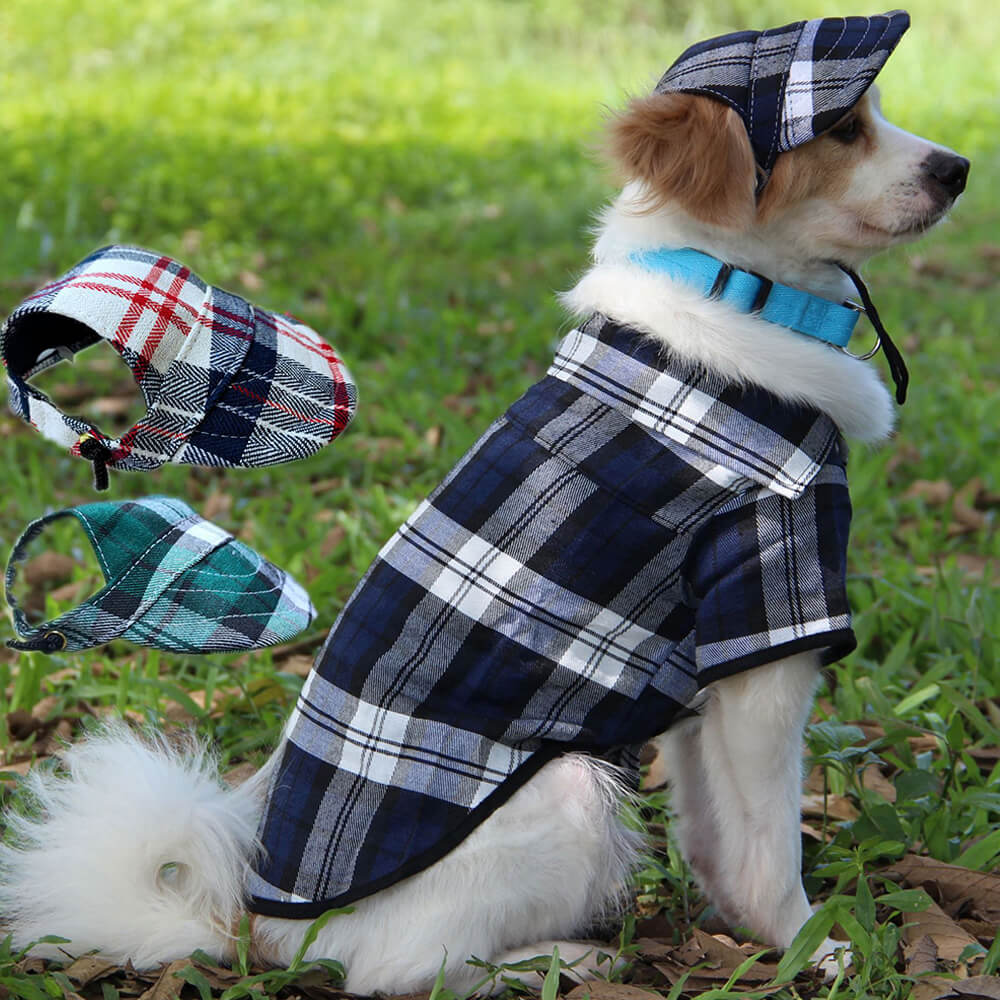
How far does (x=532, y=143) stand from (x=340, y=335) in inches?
170

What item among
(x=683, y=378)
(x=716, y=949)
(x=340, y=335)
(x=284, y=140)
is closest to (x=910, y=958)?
(x=716, y=949)

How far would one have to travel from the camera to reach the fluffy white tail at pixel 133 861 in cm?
206

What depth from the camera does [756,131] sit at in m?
2.08

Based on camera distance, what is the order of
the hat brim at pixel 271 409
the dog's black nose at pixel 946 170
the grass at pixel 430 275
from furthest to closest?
the grass at pixel 430 275 < the dog's black nose at pixel 946 170 < the hat brim at pixel 271 409

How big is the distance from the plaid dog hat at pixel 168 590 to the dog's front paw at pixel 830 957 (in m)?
1.11

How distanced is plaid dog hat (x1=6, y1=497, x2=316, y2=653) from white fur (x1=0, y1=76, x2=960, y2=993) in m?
0.24

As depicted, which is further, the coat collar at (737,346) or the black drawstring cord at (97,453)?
the coat collar at (737,346)

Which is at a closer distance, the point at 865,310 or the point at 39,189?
the point at 865,310

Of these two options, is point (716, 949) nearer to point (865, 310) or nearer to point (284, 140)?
point (865, 310)

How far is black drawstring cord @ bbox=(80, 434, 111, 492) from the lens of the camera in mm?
1910

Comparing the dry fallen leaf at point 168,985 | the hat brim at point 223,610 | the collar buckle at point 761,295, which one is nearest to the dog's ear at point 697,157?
the collar buckle at point 761,295

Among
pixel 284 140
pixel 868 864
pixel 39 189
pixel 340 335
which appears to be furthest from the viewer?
pixel 284 140

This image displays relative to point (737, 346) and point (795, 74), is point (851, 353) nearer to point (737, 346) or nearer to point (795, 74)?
point (737, 346)

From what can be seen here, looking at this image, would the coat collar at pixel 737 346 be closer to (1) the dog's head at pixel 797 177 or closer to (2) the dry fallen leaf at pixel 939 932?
(1) the dog's head at pixel 797 177
